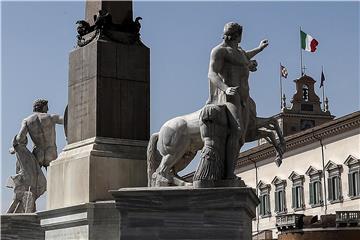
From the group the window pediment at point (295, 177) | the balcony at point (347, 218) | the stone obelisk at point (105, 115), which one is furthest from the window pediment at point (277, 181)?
the stone obelisk at point (105, 115)

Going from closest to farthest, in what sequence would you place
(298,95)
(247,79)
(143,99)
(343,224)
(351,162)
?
(247,79) → (143,99) → (343,224) → (351,162) → (298,95)

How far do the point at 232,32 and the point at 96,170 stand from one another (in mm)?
2670

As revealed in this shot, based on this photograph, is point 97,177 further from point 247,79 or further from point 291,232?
point 291,232

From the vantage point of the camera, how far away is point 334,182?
186 feet

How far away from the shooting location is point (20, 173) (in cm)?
1592

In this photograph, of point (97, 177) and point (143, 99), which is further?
point (143, 99)

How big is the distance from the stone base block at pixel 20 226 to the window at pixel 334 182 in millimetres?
42166

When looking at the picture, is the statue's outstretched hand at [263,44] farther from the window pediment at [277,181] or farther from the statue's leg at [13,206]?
the window pediment at [277,181]

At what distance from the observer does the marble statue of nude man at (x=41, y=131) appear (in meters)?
15.7

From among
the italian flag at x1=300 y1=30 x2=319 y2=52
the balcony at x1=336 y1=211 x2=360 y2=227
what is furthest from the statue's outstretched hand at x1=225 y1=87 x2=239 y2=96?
the italian flag at x1=300 y1=30 x2=319 y2=52

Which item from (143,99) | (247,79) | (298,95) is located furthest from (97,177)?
(298,95)

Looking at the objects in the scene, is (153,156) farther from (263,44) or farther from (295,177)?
(295,177)

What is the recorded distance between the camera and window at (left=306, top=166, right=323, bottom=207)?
191 feet

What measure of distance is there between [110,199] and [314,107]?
3348 inches
